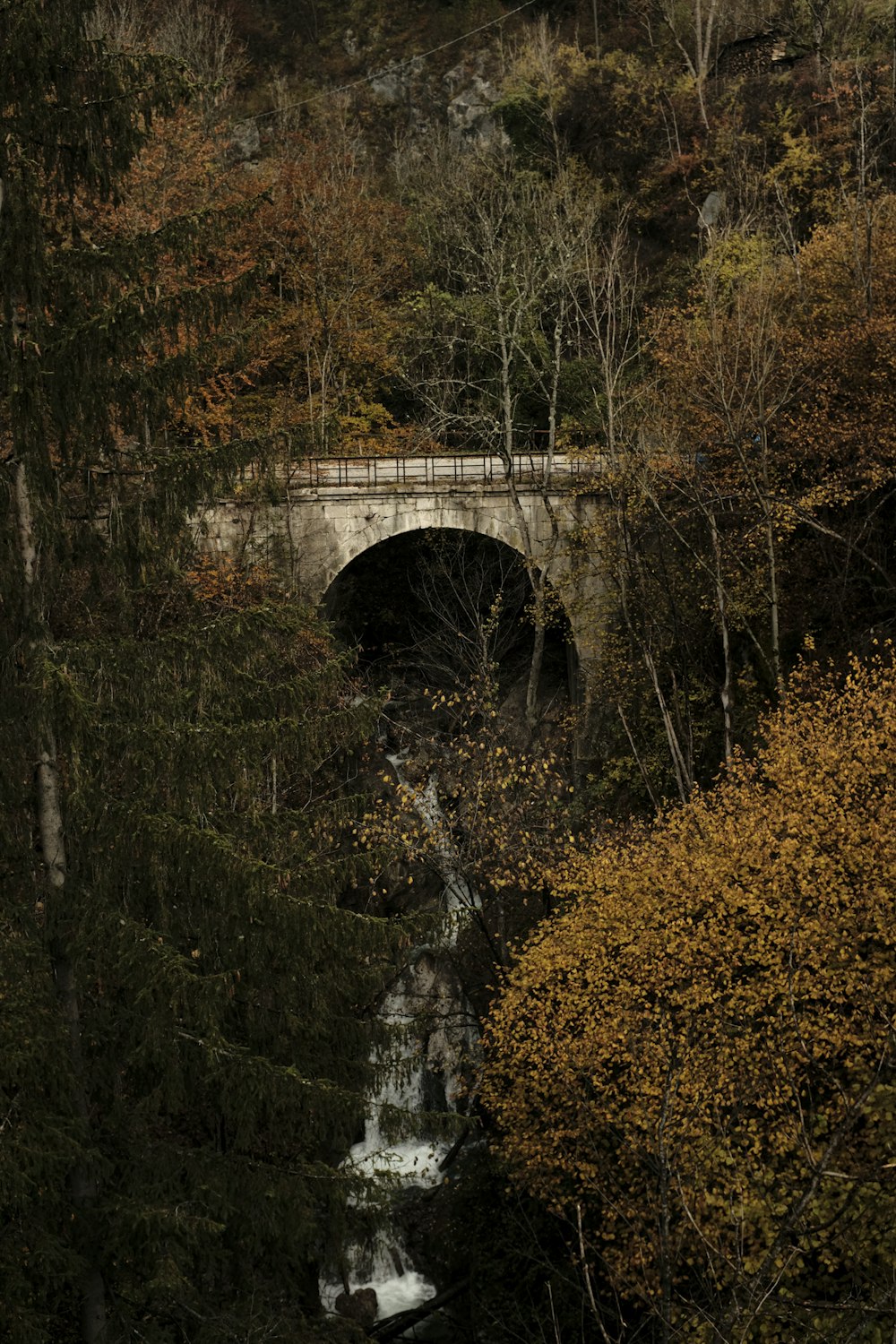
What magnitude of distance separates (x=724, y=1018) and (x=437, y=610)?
1783cm

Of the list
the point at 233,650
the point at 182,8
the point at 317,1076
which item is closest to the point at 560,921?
the point at 317,1076

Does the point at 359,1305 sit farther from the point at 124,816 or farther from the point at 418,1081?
the point at 124,816

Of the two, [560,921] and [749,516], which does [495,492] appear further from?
[560,921]

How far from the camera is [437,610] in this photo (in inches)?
1189

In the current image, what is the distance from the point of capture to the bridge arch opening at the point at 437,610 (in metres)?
30.2

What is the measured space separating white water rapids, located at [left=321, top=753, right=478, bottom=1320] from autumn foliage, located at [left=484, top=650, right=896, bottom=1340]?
170cm

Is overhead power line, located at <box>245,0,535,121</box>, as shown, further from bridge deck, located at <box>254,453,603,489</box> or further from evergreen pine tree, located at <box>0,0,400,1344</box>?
evergreen pine tree, located at <box>0,0,400,1344</box>

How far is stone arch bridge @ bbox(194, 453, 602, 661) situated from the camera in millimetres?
27766

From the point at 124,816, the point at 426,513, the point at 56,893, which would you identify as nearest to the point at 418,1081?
the point at 426,513

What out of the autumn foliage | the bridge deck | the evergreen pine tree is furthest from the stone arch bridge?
the evergreen pine tree

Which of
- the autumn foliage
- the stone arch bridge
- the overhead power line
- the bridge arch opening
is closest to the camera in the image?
the autumn foliage

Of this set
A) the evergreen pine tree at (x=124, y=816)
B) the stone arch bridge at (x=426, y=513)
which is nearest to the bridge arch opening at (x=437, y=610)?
the stone arch bridge at (x=426, y=513)

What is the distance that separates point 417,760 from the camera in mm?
25844

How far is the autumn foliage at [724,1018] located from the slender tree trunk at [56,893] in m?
5.48
